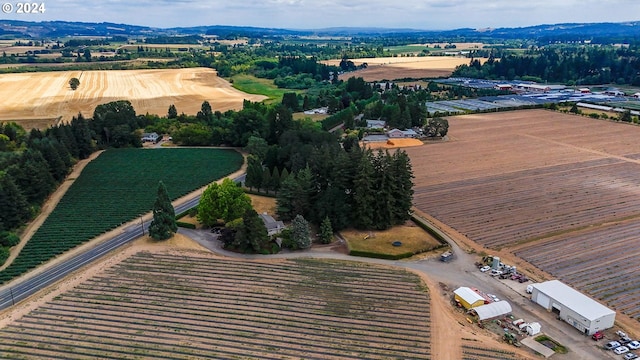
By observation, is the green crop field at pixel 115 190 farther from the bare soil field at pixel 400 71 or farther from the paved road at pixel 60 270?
the bare soil field at pixel 400 71

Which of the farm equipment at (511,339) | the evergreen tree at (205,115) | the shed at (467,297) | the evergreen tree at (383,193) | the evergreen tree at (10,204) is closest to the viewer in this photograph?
the farm equipment at (511,339)

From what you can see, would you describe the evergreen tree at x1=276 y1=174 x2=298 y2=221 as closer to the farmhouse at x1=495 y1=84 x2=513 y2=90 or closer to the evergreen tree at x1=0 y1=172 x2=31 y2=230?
the evergreen tree at x1=0 y1=172 x2=31 y2=230

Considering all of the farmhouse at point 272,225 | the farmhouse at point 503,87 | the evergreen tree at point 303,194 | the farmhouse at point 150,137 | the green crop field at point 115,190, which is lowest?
the green crop field at point 115,190

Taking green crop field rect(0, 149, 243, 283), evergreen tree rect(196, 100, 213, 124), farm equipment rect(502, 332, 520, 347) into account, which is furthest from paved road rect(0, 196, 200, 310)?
evergreen tree rect(196, 100, 213, 124)

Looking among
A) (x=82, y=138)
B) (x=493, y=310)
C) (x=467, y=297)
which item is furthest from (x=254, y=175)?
(x=82, y=138)

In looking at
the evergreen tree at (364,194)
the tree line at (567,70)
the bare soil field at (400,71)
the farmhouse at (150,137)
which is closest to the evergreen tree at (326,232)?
the evergreen tree at (364,194)

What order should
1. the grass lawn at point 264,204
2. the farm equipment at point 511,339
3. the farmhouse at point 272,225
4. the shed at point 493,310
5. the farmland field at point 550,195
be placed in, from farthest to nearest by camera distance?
1. the grass lawn at point 264,204
2. the farmhouse at point 272,225
3. the farmland field at point 550,195
4. the shed at point 493,310
5. the farm equipment at point 511,339
